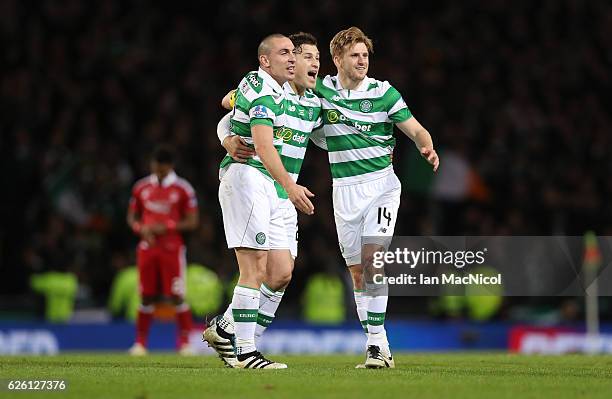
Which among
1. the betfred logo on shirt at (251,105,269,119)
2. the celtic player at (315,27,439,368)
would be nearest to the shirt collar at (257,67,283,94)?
the betfred logo on shirt at (251,105,269,119)

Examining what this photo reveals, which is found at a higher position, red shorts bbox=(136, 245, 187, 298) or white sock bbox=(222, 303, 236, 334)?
red shorts bbox=(136, 245, 187, 298)

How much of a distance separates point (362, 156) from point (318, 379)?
216 centimetres

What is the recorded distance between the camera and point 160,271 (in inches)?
563

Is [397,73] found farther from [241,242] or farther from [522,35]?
[241,242]

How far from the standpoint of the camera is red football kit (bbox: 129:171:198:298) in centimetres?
1424

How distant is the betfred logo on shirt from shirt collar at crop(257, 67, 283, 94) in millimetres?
309

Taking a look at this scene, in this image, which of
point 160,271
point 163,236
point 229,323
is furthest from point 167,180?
point 229,323

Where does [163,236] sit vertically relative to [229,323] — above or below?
above

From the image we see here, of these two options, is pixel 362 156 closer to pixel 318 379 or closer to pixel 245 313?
pixel 245 313

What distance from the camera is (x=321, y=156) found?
20234mm

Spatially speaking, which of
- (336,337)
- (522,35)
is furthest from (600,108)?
(336,337)

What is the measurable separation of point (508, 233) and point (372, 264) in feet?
33.2

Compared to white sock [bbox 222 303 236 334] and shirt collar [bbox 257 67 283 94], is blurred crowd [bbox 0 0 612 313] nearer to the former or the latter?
white sock [bbox 222 303 236 334]

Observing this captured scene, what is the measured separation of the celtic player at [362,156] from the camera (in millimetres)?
9484
